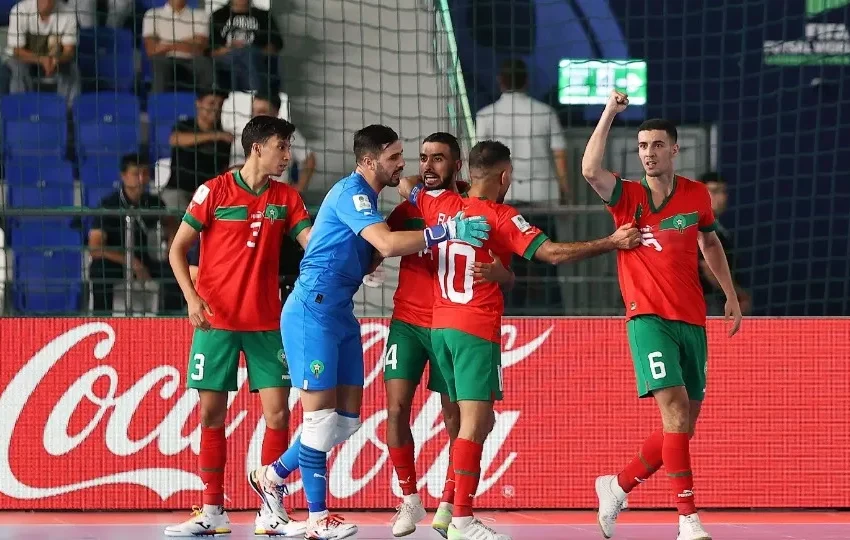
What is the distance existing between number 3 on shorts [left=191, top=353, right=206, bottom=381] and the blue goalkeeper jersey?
699 mm

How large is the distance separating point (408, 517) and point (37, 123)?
4361 millimetres

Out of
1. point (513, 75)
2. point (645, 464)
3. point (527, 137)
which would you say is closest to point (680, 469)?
point (645, 464)

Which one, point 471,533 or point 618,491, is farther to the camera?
point 618,491

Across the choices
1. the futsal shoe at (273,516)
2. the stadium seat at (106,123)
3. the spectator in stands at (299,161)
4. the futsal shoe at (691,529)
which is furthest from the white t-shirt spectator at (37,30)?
the futsal shoe at (691,529)

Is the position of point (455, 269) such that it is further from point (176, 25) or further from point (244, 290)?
point (176, 25)

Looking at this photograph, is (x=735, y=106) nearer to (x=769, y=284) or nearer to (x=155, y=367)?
(x=769, y=284)

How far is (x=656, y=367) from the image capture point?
6324mm

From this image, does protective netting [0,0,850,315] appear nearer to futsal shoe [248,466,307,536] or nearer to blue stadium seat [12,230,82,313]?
blue stadium seat [12,230,82,313]

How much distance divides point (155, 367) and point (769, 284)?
4.06m

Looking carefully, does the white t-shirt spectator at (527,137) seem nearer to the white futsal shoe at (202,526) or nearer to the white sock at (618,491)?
the white sock at (618,491)

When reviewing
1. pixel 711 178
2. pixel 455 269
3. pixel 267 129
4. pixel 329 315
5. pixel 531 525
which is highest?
pixel 267 129

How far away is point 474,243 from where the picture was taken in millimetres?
6301

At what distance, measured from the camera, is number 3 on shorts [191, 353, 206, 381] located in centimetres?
694

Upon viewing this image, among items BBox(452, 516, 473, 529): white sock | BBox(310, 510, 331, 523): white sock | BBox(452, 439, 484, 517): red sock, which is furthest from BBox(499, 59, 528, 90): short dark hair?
BBox(452, 516, 473, 529): white sock
